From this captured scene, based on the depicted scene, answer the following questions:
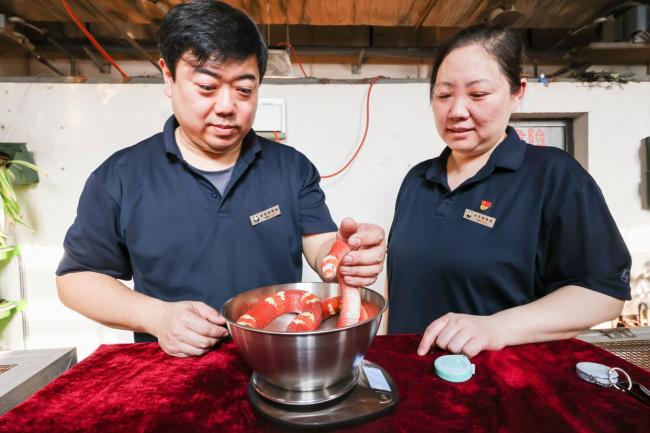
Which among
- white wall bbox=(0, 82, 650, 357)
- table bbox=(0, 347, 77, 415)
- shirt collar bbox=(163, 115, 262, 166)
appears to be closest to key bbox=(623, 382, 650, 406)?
shirt collar bbox=(163, 115, 262, 166)

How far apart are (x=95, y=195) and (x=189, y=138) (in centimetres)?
35

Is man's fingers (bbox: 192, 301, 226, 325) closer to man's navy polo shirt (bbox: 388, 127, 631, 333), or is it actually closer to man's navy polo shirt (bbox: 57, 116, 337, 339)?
man's navy polo shirt (bbox: 57, 116, 337, 339)

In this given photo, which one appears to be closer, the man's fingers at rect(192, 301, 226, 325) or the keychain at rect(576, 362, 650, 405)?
the keychain at rect(576, 362, 650, 405)

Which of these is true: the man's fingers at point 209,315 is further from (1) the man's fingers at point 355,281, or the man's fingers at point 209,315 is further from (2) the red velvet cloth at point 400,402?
(1) the man's fingers at point 355,281

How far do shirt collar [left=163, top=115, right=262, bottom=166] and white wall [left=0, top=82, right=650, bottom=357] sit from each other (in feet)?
3.81

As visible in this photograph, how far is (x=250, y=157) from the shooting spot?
1.31 meters

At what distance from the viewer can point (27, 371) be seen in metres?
0.97

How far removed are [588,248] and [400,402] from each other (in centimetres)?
82

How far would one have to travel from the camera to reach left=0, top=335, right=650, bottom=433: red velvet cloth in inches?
24.6

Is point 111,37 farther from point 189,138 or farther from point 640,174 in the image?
point 640,174

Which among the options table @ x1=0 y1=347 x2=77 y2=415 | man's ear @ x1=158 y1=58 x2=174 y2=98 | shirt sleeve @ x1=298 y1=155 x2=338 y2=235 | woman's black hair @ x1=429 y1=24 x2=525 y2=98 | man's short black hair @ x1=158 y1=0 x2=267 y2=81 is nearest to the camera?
table @ x1=0 y1=347 x2=77 y2=415

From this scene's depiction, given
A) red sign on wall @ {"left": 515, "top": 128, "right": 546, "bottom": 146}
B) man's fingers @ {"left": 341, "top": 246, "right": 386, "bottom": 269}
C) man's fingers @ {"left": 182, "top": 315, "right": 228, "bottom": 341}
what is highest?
red sign on wall @ {"left": 515, "top": 128, "right": 546, "bottom": 146}

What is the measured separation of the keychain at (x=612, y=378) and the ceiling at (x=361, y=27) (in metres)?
2.29

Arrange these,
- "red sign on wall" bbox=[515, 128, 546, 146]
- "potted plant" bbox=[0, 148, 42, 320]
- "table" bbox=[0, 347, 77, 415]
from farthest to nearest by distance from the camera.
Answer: "red sign on wall" bbox=[515, 128, 546, 146], "potted plant" bbox=[0, 148, 42, 320], "table" bbox=[0, 347, 77, 415]
